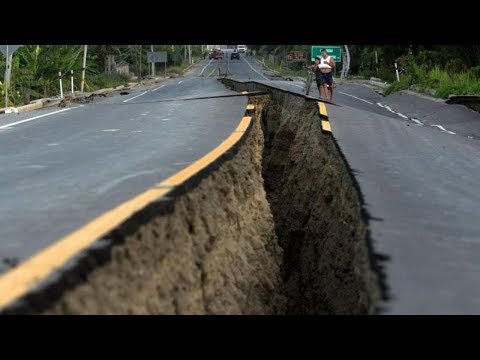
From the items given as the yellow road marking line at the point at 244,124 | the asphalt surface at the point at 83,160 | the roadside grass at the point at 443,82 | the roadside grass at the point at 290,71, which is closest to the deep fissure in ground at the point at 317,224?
the yellow road marking line at the point at 244,124

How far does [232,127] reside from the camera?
10.1 metres

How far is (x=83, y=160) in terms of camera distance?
8.16 metres

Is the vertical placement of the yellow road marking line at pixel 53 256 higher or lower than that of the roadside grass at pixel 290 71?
higher

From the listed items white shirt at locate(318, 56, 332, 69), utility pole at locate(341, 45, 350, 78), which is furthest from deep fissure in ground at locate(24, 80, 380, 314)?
utility pole at locate(341, 45, 350, 78)

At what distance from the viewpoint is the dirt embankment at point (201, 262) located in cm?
327

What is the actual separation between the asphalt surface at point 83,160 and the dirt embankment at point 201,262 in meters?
0.71

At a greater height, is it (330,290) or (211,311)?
(211,311)

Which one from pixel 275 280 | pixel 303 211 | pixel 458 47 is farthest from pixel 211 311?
pixel 458 47

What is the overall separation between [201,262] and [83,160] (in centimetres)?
400

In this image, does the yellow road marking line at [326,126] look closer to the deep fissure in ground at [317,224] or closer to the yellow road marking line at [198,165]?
the deep fissure in ground at [317,224]

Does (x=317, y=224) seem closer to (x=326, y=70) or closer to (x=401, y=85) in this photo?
(x=326, y=70)
